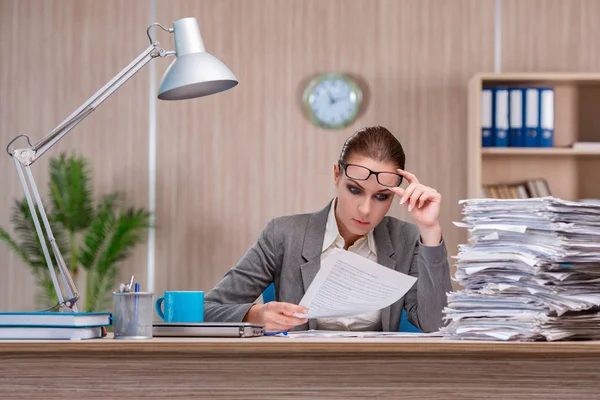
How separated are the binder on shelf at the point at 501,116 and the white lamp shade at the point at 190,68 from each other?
274 cm

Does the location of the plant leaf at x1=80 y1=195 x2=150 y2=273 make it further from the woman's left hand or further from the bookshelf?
the woman's left hand

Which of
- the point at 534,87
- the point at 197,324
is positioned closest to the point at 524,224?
the point at 197,324

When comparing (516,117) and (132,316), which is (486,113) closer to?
(516,117)

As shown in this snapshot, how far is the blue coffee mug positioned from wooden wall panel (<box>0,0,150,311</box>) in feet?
10.2

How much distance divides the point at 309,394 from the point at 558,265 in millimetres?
538

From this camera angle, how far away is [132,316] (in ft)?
5.74

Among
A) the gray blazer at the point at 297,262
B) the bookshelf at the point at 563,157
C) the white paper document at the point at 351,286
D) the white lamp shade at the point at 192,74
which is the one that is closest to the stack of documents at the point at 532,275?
the white paper document at the point at 351,286

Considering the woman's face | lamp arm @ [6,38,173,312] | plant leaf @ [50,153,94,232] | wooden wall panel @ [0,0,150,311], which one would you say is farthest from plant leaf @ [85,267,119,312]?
lamp arm @ [6,38,173,312]

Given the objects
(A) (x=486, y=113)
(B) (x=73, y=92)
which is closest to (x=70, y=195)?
(B) (x=73, y=92)

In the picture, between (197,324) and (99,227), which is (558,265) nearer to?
(197,324)

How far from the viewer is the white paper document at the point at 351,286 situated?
6.27 ft

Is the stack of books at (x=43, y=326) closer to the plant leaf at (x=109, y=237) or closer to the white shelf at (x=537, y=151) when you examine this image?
the plant leaf at (x=109, y=237)

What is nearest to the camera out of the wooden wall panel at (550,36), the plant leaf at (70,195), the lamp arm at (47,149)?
the lamp arm at (47,149)

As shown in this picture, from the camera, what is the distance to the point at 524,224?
1.71 m
